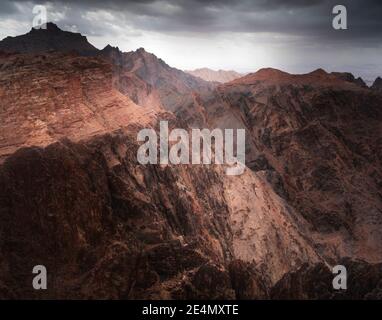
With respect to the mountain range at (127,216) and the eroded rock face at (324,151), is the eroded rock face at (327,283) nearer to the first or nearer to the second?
the mountain range at (127,216)

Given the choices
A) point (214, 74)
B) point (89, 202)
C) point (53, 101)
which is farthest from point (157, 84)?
point (89, 202)

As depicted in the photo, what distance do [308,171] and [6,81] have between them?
44352mm

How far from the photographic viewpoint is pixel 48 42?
118m

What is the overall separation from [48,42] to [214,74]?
249 ft

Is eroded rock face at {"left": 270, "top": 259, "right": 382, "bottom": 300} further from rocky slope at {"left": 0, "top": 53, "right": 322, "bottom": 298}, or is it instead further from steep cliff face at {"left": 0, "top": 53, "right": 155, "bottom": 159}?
steep cliff face at {"left": 0, "top": 53, "right": 155, "bottom": 159}

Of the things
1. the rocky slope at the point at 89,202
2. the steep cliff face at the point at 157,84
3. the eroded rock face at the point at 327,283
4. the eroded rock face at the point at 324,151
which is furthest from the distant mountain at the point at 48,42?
the eroded rock face at the point at 327,283

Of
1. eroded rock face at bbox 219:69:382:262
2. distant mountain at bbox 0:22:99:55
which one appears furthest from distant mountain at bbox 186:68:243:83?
eroded rock face at bbox 219:69:382:262

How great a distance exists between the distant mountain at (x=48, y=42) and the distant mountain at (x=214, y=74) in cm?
5801

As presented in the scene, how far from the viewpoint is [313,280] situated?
35.9 m

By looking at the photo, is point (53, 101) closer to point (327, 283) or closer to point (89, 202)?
point (89, 202)

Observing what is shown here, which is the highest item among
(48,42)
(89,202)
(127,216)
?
(48,42)

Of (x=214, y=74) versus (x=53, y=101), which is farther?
(x=214, y=74)

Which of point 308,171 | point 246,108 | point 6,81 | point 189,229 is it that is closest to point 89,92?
point 6,81
